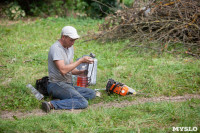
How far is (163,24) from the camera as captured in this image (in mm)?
8344

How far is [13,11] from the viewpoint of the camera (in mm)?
12906

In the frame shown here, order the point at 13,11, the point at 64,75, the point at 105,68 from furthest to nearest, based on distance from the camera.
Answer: the point at 13,11 → the point at 105,68 → the point at 64,75

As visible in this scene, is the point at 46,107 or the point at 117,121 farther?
the point at 46,107

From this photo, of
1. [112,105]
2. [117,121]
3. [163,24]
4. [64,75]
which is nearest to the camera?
[117,121]

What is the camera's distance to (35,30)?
10703 mm

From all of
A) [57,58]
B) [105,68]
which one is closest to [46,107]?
[57,58]

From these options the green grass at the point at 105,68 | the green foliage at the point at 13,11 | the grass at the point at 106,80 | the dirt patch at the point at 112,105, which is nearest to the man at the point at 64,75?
the dirt patch at the point at 112,105

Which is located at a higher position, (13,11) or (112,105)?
(13,11)

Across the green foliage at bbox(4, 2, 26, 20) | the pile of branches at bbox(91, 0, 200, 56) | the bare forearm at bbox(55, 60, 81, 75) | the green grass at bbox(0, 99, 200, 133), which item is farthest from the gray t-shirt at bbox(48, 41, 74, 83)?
the green foliage at bbox(4, 2, 26, 20)

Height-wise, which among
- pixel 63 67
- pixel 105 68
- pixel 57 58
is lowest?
pixel 105 68

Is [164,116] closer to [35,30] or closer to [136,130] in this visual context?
[136,130]

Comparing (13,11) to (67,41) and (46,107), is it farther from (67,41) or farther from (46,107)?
(46,107)

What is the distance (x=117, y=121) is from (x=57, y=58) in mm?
1590

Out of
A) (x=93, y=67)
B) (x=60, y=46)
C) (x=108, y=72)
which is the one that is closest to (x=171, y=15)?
Answer: (x=108, y=72)
